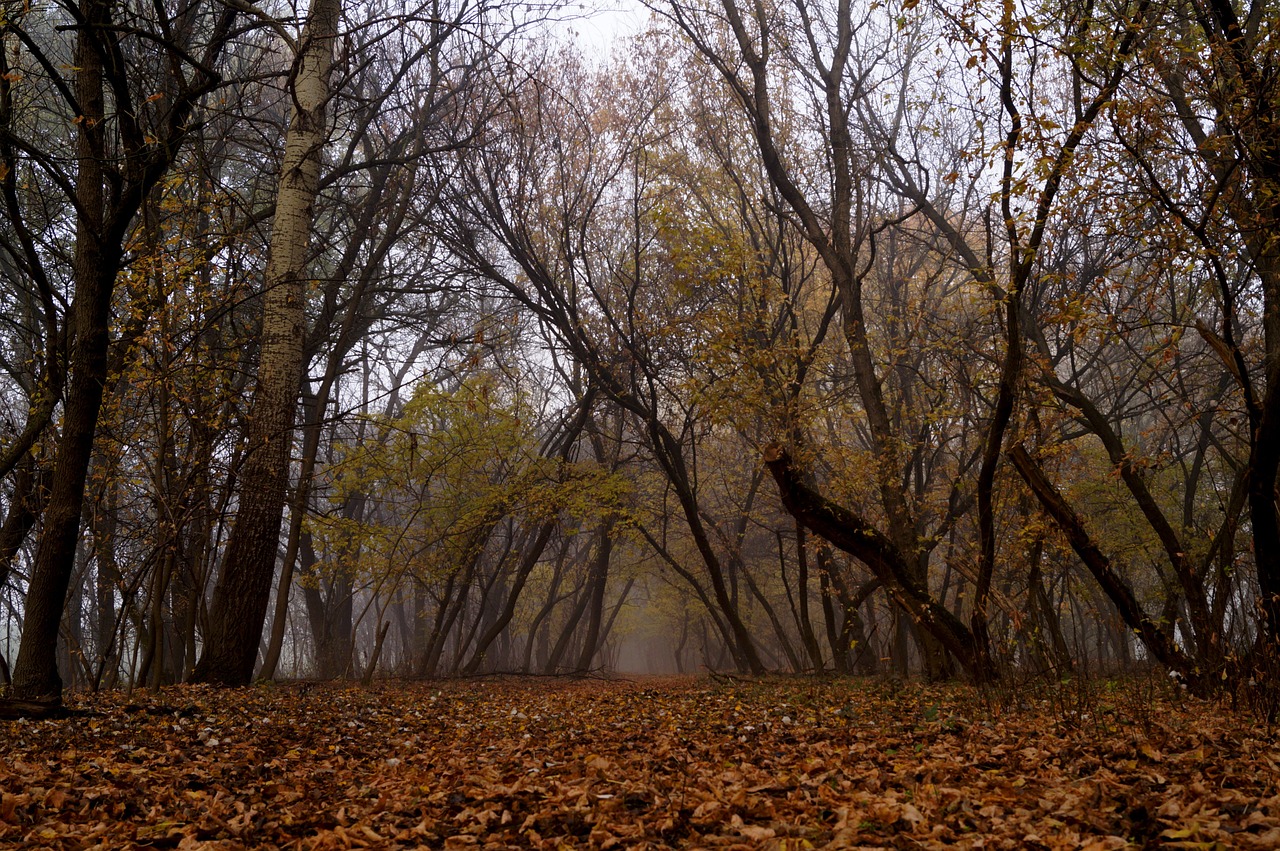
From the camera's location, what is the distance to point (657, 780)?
361 cm

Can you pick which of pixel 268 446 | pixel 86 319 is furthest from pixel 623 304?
pixel 86 319

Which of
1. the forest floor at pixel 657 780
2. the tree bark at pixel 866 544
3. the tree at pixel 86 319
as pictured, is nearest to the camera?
the forest floor at pixel 657 780

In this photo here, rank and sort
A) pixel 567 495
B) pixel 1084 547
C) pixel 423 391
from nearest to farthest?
pixel 1084 547 < pixel 423 391 < pixel 567 495

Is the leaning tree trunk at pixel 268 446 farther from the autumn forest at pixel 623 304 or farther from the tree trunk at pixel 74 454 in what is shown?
the tree trunk at pixel 74 454

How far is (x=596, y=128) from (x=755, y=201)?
3123 mm

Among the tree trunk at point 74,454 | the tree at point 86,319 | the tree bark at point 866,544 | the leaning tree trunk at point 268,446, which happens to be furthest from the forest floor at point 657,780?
the leaning tree trunk at point 268,446

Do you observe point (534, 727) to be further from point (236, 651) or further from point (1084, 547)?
point (1084, 547)

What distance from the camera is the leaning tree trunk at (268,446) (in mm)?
7484

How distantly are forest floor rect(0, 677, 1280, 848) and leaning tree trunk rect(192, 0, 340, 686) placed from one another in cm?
176

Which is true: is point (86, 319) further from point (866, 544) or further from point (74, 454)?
point (866, 544)

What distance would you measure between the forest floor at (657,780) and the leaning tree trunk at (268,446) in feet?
5.77

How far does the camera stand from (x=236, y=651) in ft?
24.7

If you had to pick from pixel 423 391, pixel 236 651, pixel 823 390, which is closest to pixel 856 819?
pixel 236 651

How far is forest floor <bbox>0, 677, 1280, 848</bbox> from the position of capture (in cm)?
276
